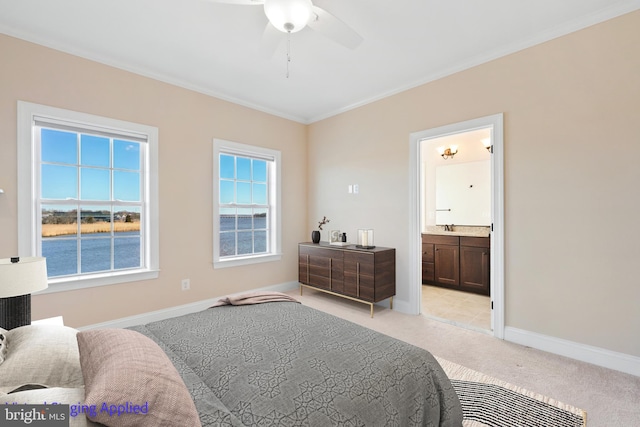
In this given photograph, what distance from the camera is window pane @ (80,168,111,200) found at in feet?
9.55

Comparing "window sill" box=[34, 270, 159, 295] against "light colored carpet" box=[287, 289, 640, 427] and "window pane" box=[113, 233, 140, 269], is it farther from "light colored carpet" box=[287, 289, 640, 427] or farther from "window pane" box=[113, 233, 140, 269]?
"light colored carpet" box=[287, 289, 640, 427]

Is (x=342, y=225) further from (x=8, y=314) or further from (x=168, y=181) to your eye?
(x=8, y=314)

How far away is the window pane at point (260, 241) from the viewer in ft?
14.2

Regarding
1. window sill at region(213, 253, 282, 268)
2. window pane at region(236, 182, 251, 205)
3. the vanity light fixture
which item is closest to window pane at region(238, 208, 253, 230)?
window pane at region(236, 182, 251, 205)

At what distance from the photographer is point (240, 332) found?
1.58 metres

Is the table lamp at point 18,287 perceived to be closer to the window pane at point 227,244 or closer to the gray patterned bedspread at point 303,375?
the gray patterned bedspread at point 303,375

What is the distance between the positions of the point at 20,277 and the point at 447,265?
15.8 feet

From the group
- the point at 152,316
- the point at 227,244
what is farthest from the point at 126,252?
the point at 227,244

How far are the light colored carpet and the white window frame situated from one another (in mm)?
2476

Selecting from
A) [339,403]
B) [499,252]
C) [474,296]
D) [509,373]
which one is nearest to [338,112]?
[499,252]

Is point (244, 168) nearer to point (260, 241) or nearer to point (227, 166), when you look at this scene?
point (227, 166)

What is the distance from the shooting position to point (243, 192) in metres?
4.18

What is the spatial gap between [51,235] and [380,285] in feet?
11.3

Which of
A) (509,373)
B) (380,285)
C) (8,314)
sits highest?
(8,314)
